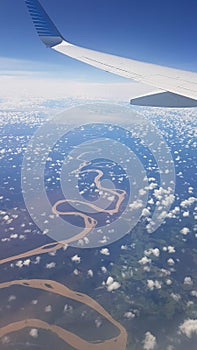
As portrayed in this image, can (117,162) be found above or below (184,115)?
below

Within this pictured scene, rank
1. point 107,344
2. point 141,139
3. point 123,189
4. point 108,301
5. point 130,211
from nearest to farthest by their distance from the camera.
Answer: point 107,344
point 108,301
point 130,211
point 123,189
point 141,139

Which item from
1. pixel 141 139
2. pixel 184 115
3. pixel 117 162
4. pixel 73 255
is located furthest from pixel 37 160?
pixel 184 115

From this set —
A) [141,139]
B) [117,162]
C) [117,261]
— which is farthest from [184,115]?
[117,261]

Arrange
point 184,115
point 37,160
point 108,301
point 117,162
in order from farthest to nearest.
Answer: point 184,115 → point 37,160 → point 117,162 → point 108,301

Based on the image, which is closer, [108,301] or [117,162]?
[108,301]

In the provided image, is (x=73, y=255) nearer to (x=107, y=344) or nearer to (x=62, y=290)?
(x=62, y=290)

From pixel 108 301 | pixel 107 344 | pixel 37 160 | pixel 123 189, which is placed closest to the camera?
pixel 107 344

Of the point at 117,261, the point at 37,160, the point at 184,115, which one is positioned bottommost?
the point at 37,160

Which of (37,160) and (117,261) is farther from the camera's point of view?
(37,160)

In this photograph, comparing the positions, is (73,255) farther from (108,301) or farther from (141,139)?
(141,139)
